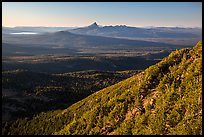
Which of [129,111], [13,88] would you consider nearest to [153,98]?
[129,111]

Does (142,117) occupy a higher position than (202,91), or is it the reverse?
(202,91)

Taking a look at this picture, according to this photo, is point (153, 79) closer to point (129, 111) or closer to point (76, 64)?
point (129, 111)

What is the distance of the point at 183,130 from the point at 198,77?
11.5 ft

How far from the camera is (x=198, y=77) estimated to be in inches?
573

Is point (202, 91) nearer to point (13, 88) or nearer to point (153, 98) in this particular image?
point (153, 98)

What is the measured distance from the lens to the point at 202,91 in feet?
42.1

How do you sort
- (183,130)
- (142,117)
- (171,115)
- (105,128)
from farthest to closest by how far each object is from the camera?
1. (105,128)
2. (142,117)
3. (171,115)
4. (183,130)

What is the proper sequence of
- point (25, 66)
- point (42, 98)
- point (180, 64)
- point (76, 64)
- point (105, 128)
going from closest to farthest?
point (105, 128) → point (180, 64) → point (42, 98) → point (25, 66) → point (76, 64)

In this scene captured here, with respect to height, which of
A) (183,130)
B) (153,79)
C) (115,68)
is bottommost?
(115,68)

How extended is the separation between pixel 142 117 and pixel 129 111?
1409 millimetres

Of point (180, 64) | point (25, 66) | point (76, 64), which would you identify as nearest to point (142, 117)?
point (180, 64)

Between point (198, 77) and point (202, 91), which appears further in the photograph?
point (198, 77)

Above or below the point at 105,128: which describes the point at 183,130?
above

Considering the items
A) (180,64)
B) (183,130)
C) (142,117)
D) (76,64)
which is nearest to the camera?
(183,130)
